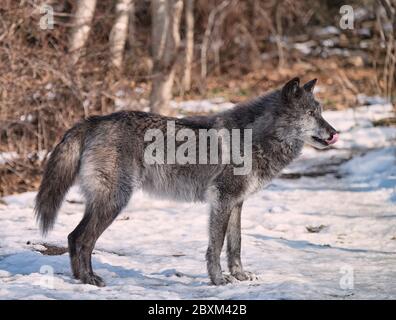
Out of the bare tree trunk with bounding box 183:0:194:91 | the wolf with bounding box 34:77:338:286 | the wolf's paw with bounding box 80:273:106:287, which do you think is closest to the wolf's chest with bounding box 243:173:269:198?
the wolf with bounding box 34:77:338:286

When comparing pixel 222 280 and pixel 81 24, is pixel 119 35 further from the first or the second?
pixel 222 280

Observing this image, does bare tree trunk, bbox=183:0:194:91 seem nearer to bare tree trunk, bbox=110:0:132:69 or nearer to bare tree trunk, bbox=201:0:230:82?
bare tree trunk, bbox=201:0:230:82

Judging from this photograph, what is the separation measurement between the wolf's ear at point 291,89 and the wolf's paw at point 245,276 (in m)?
1.80

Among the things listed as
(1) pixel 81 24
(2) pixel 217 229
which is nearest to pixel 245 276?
(2) pixel 217 229

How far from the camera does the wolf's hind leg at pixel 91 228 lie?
6.21 m

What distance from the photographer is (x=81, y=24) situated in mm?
12031

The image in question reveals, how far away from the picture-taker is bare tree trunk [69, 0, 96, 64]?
12.1 m

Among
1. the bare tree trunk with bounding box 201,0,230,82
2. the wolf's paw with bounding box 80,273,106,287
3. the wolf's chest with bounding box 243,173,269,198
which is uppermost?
the bare tree trunk with bounding box 201,0,230,82

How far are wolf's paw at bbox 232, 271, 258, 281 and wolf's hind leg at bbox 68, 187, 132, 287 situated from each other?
130 cm

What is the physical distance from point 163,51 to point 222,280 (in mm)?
8276

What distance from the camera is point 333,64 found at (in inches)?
850

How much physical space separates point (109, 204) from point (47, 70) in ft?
18.1

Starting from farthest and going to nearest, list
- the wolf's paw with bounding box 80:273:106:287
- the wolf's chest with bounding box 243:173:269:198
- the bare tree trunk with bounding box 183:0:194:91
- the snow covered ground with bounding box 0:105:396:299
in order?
the bare tree trunk with bounding box 183:0:194:91, the wolf's chest with bounding box 243:173:269:198, the wolf's paw with bounding box 80:273:106:287, the snow covered ground with bounding box 0:105:396:299
